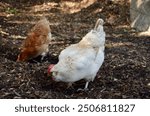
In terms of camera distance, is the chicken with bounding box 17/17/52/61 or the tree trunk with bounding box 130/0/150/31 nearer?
the chicken with bounding box 17/17/52/61

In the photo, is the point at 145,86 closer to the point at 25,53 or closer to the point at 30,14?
the point at 25,53

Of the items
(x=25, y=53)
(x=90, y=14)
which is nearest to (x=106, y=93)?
(x=25, y=53)

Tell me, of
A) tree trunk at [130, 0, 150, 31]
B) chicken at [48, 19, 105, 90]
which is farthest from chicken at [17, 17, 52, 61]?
tree trunk at [130, 0, 150, 31]

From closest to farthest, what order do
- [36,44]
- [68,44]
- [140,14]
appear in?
[36,44] → [68,44] → [140,14]

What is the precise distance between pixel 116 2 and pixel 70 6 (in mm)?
1797

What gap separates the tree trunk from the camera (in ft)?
33.9

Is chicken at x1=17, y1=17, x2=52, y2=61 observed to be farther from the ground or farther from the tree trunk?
the tree trunk

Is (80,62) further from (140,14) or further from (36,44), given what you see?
(140,14)

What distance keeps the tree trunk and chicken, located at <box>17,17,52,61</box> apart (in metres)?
3.59

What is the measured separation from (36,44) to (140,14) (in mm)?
4349

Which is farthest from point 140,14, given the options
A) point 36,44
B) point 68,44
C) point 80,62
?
point 80,62

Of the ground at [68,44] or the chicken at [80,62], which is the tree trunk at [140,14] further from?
the chicken at [80,62]

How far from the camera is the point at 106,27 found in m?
10.7

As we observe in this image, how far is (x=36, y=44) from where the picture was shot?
716 centimetres
